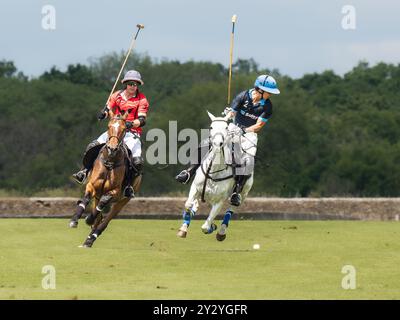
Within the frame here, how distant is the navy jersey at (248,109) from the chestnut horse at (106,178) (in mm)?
2437

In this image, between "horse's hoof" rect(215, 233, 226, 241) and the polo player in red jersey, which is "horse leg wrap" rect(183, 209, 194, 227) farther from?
the polo player in red jersey

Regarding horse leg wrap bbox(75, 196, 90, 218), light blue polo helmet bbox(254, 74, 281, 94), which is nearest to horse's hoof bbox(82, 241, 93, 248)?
horse leg wrap bbox(75, 196, 90, 218)

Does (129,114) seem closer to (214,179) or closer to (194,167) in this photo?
(194,167)

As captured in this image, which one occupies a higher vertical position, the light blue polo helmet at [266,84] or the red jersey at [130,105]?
the light blue polo helmet at [266,84]

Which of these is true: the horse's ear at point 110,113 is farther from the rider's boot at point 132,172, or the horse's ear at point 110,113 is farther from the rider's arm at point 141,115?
the rider's boot at point 132,172

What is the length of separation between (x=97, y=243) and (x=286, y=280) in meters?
5.58

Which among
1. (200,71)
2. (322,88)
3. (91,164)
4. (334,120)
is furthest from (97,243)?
(200,71)

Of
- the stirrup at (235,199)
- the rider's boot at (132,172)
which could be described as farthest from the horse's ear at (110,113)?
the stirrup at (235,199)

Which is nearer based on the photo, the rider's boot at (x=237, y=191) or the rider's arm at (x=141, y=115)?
the rider's arm at (x=141, y=115)

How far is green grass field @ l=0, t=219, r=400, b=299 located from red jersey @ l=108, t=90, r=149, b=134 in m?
2.36

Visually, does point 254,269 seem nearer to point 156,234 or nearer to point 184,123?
point 156,234

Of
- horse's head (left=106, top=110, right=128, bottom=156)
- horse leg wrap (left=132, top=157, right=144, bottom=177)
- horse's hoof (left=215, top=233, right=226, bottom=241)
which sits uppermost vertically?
horse's head (left=106, top=110, right=128, bottom=156)

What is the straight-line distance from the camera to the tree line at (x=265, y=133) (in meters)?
58.2

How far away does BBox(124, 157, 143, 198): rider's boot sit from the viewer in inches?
863
